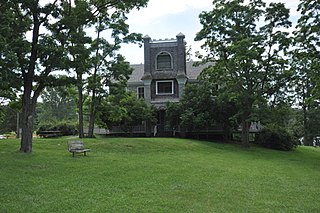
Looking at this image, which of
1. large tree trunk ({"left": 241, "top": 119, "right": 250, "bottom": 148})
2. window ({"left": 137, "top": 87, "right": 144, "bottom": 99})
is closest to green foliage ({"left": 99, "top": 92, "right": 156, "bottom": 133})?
window ({"left": 137, "top": 87, "right": 144, "bottom": 99})

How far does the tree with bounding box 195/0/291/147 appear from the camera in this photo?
24.9m

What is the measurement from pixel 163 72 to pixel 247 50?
11280 mm

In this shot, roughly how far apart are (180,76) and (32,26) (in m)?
17.8

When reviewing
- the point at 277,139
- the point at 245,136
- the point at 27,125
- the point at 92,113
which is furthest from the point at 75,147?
the point at 277,139

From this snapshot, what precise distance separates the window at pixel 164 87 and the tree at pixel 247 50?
691 cm

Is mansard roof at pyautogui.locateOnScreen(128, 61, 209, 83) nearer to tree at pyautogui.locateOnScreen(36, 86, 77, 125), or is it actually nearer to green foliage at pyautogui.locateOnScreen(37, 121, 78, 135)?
green foliage at pyautogui.locateOnScreen(37, 121, 78, 135)

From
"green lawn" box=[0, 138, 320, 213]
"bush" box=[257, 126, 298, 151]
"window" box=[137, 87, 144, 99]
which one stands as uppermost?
"window" box=[137, 87, 144, 99]

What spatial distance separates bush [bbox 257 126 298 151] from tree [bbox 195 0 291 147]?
3763 millimetres

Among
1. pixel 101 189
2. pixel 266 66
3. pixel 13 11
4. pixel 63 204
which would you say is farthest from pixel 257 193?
pixel 266 66

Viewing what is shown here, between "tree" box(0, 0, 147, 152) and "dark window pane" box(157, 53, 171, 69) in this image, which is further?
→ "dark window pane" box(157, 53, 171, 69)

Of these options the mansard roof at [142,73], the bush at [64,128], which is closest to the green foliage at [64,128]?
the bush at [64,128]

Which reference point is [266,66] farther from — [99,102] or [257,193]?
[257,193]

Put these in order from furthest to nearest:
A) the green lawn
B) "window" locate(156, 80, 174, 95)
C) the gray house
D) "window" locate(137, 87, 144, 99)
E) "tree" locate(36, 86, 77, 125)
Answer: "tree" locate(36, 86, 77, 125)
"window" locate(137, 87, 144, 99)
"window" locate(156, 80, 174, 95)
the gray house
the green lawn

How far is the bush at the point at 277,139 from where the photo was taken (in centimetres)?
2827
